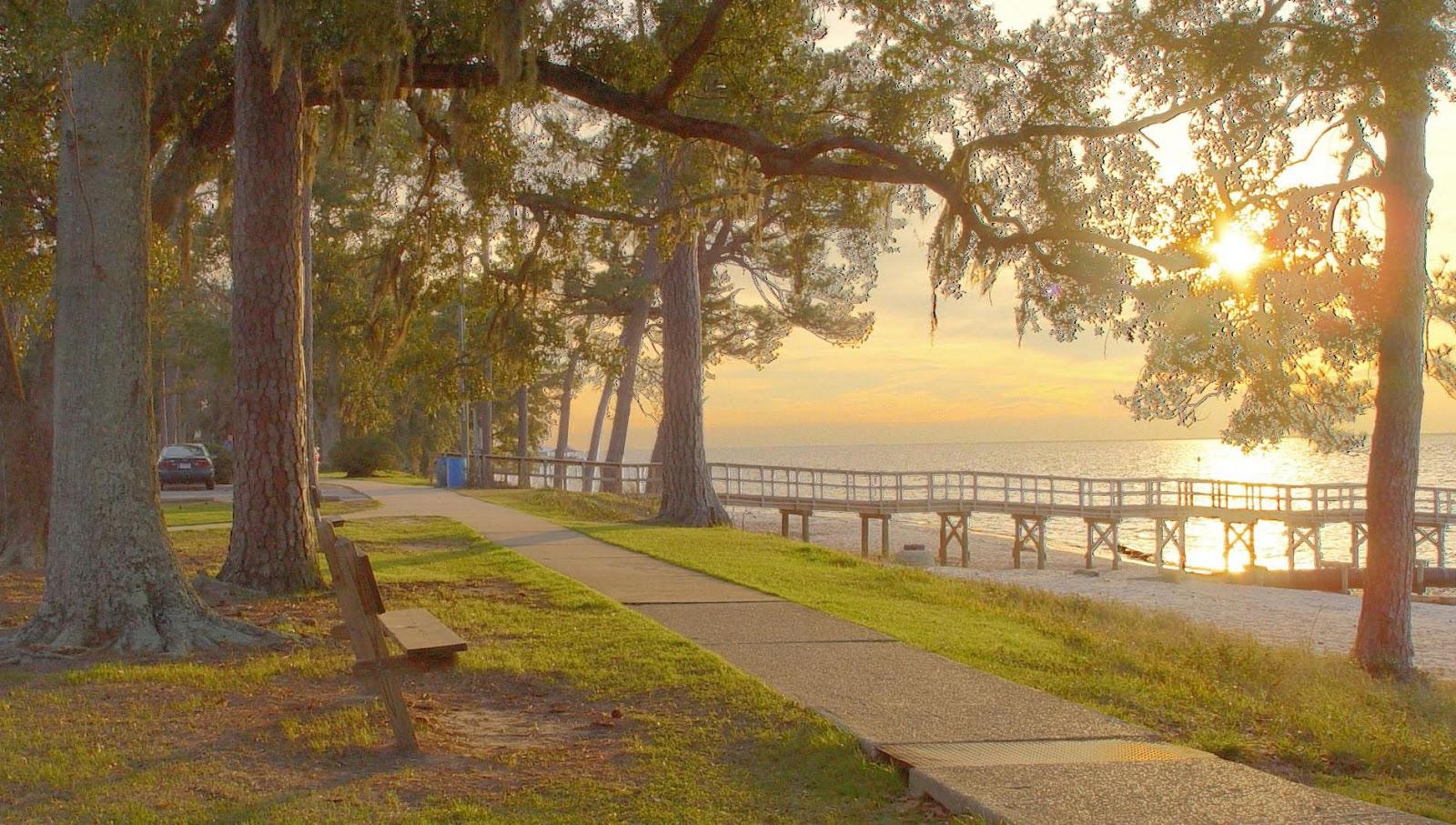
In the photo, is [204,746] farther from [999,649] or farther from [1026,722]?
[999,649]

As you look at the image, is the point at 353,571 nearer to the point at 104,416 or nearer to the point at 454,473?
the point at 104,416

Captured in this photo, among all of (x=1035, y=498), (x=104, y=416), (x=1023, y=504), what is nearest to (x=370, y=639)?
(x=104, y=416)

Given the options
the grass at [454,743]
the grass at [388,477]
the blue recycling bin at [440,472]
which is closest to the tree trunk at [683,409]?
the grass at [454,743]

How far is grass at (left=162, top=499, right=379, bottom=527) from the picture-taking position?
74.4ft

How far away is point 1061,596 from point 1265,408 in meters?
3.50

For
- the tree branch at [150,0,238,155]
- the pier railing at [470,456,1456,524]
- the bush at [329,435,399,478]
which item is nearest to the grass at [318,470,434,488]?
the bush at [329,435,399,478]

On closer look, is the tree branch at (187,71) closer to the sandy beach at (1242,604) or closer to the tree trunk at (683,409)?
the sandy beach at (1242,604)

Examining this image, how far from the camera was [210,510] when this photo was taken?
84.0 feet

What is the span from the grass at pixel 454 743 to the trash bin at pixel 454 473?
28758 millimetres

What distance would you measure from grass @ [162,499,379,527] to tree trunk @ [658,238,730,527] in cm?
621

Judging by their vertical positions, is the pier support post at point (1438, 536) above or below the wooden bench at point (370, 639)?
below

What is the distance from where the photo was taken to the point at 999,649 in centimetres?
966

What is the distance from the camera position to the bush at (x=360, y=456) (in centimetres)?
4697

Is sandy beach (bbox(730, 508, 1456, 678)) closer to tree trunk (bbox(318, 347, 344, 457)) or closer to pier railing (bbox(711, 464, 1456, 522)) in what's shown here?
pier railing (bbox(711, 464, 1456, 522))
